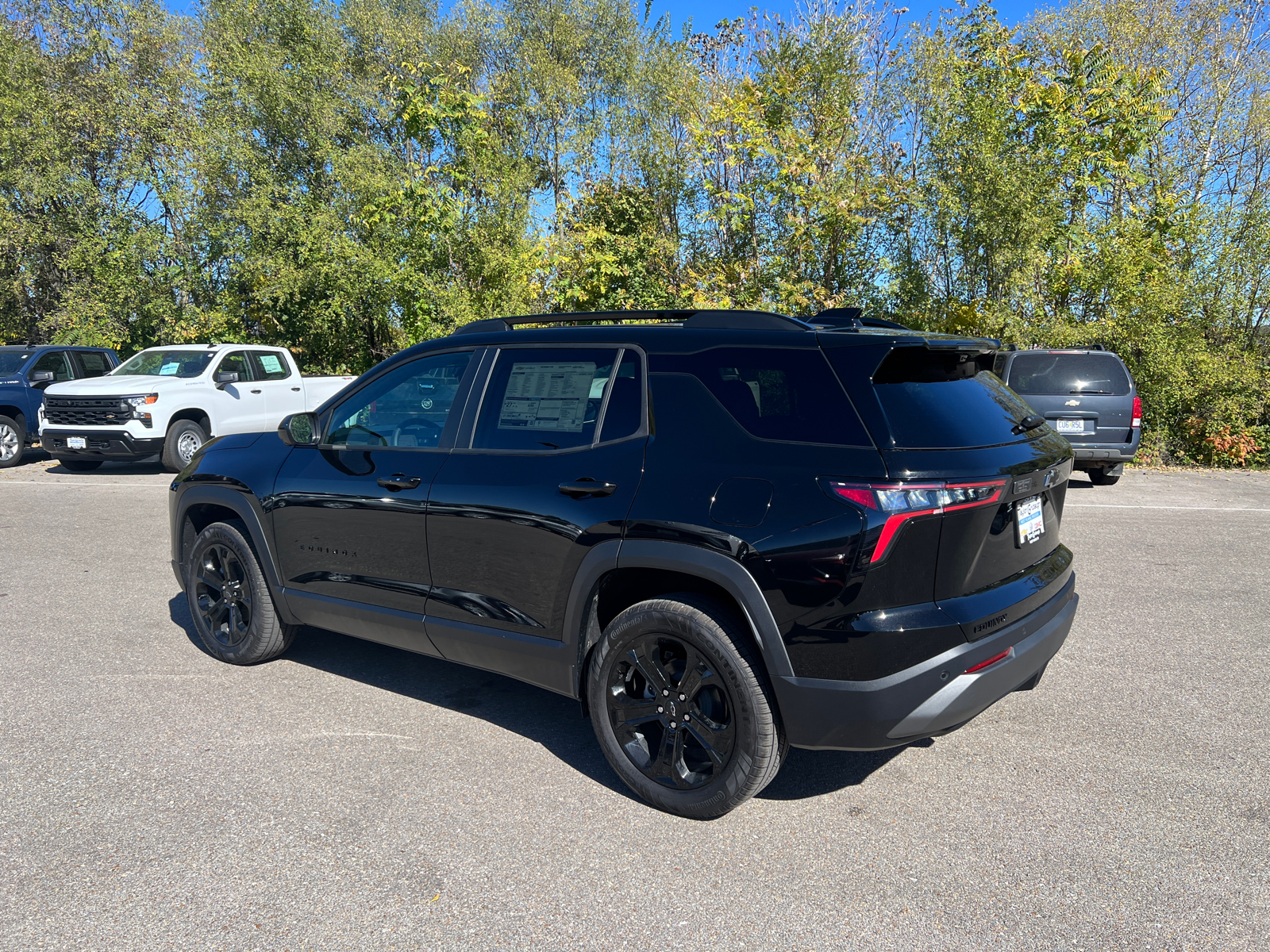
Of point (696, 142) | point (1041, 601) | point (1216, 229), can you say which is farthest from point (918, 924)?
point (696, 142)

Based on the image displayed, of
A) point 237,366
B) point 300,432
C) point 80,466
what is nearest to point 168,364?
point 237,366

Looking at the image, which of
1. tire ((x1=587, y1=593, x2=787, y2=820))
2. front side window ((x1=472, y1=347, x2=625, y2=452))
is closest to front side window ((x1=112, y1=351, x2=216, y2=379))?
front side window ((x1=472, y1=347, x2=625, y2=452))

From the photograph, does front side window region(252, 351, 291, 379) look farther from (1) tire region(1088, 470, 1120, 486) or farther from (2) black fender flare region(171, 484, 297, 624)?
(1) tire region(1088, 470, 1120, 486)

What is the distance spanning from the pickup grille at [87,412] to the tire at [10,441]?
1.85 m

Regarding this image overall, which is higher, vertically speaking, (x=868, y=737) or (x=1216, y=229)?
(x=1216, y=229)

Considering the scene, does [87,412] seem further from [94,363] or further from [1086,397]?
[1086,397]

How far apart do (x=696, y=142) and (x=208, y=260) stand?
13.5 m

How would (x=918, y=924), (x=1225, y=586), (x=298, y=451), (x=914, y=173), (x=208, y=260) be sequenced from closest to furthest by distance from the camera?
(x=918, y=924) < (x=298, y=451) < (x=1225, y=586) < (x=914, y=173) < (x=208, y=260)

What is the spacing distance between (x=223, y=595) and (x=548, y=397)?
96.6 inches

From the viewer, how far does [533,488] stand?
140 inches

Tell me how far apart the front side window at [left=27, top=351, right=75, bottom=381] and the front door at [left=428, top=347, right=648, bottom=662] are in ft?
47.6

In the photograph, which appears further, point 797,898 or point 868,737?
point 868,737

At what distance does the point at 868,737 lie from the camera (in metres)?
2.91

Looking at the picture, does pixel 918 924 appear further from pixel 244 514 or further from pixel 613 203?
pixel 613 203
